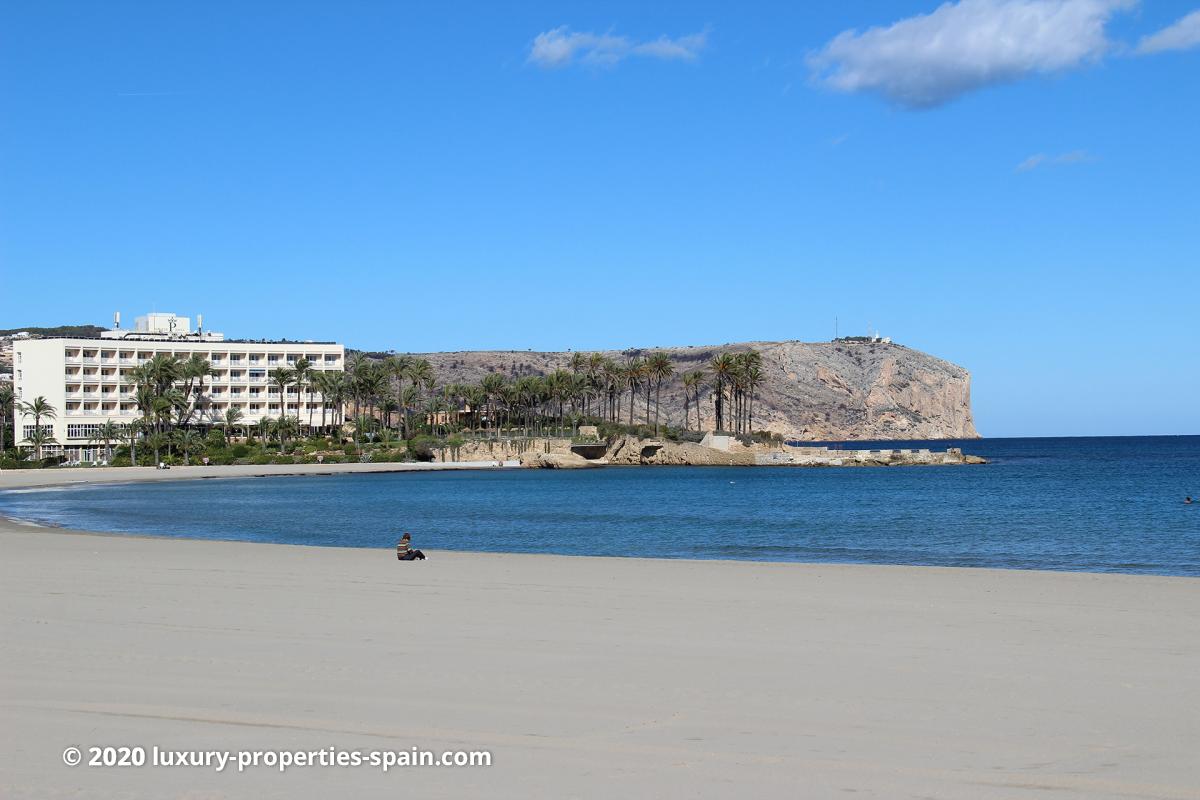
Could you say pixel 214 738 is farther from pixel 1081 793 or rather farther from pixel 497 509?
pixel 497 509

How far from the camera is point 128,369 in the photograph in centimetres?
12825

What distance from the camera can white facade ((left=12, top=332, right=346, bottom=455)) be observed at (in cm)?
Result: 12375

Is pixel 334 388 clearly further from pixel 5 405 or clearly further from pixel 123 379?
pixel 5 405

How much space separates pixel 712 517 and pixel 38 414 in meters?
97.9

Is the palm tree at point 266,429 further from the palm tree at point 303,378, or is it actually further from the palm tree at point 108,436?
the palm tree at point 108,436

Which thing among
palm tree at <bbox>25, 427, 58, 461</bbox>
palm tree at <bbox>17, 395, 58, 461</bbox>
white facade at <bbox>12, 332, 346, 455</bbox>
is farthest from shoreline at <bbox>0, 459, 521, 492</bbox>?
white facade at <bbox>12, 332, 346, 455</bbox>

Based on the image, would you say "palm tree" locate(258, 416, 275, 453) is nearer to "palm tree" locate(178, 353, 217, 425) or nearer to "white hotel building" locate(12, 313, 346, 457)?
"white hotel building" locate(12, 313, 346, 457)

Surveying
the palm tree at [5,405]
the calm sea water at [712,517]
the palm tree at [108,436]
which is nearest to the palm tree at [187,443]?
the palm tree at [108,436]

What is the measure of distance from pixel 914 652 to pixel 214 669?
24.8 feet

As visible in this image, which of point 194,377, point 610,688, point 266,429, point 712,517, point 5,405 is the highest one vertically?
point 194,377

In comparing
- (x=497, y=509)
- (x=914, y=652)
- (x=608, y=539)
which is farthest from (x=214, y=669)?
(x=497, y=509)

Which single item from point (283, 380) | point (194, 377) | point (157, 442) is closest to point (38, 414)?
point (157, 442)

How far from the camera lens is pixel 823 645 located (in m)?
12.3

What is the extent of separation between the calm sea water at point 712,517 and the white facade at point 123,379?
51.6 m
